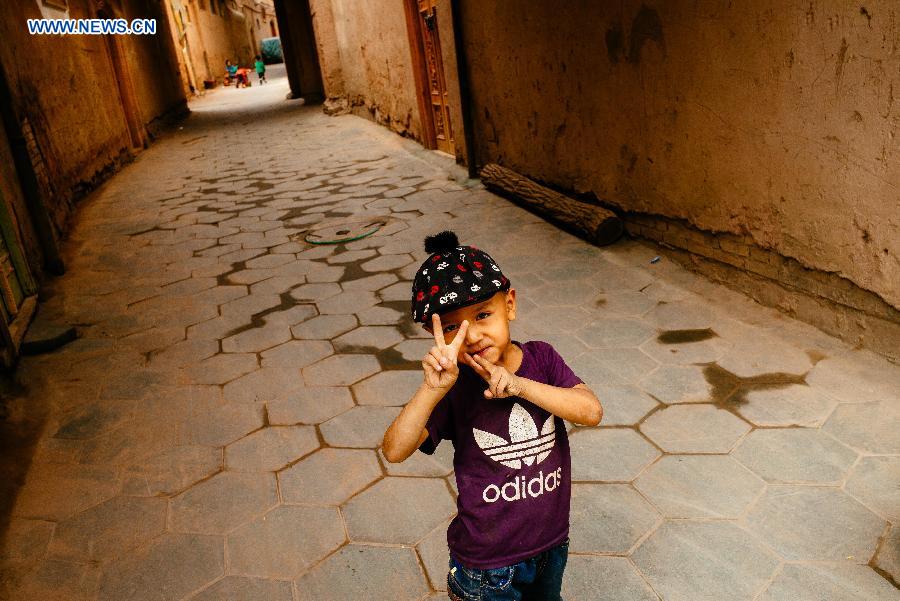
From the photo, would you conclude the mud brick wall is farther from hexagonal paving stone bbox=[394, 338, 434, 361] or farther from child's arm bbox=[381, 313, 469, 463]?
child's arm bbox=[381, 313, 469, 463]

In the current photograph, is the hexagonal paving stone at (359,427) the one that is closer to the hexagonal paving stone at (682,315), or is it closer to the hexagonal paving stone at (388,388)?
the hexagonal paving stone at (388,388)

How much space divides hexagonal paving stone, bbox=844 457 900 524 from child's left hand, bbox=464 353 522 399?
6.13ft

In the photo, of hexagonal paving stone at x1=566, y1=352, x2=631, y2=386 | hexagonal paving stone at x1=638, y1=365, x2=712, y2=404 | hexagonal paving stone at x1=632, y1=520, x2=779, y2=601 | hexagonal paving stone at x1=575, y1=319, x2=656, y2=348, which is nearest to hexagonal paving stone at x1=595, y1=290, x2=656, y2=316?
hexagonal paving stone at x1=575, y1=319, x2=656, y2=348

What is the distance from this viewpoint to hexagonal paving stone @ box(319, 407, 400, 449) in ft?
10.2

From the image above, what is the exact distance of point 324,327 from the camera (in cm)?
445

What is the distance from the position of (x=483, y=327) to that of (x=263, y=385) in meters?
2.69

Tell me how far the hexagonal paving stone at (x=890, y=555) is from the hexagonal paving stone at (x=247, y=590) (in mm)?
2025

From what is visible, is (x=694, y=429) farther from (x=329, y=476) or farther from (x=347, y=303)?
(x=347, y=303)

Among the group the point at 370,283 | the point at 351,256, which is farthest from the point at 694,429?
the point at 351,256

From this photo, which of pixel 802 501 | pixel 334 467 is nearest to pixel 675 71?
pixel 802 501

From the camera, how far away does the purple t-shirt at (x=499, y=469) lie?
143 cm

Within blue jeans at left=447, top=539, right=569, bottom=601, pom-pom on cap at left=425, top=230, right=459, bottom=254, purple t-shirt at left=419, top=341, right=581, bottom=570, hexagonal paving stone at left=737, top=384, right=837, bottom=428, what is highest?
pom-pom on cap at left=425, top=230, right=459, bottom=254

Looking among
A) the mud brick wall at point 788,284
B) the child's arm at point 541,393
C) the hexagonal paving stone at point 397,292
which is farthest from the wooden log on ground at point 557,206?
the child's arm at point 541,393

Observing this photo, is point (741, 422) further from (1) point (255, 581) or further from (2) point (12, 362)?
(2) point (12, 362)
